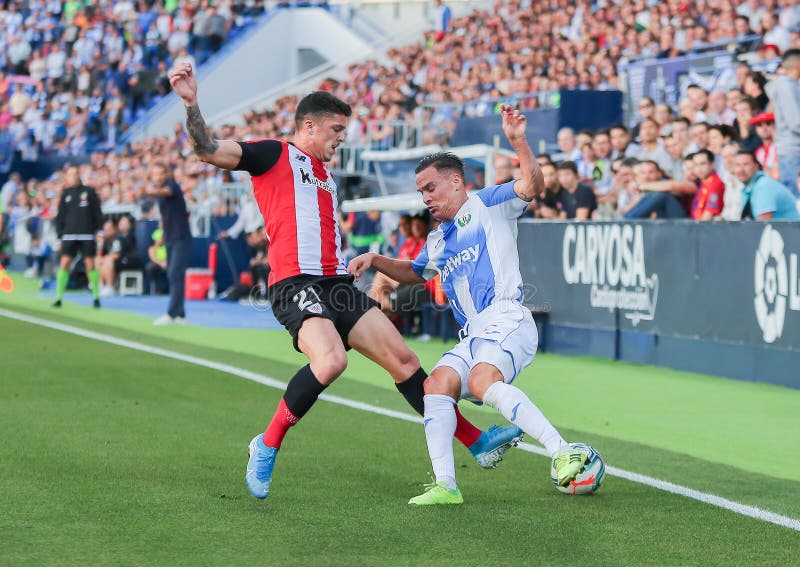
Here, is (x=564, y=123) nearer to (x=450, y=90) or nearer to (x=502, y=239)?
(x=450, y=90)

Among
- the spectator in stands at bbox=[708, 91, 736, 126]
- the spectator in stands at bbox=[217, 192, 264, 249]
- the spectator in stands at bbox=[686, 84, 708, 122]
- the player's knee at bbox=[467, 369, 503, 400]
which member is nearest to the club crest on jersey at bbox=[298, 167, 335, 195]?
the player's knee at bbox=[467, 369, 503, 400]

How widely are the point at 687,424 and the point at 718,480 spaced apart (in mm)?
2643

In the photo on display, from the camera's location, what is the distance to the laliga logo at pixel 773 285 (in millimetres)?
12500

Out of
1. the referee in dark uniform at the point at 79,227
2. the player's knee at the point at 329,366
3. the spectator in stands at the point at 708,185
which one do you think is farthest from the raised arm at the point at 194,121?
the referee in dark uniform at the point at 79,227

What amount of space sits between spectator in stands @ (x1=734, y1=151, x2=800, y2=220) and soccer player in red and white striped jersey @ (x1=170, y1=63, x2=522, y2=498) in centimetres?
683

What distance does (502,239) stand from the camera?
728 cm

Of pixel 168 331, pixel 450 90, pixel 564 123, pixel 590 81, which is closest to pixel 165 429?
pixel 168 331

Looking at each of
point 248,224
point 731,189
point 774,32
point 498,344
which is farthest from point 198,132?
point 248,224

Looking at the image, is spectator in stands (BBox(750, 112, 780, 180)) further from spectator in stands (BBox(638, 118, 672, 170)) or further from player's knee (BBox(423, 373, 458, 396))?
player's knee (BBox(423, 373, 458, 396))

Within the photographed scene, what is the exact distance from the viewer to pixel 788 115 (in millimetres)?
15062

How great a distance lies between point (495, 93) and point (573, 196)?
971cm

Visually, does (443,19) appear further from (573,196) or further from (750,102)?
(750,102)

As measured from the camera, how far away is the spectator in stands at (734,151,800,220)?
1330cm

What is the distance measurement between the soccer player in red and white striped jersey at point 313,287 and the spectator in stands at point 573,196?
9.18 meters
